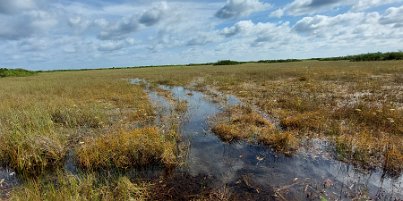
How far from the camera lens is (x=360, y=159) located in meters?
8.11

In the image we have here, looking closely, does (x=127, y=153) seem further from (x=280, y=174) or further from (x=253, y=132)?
(x=253, y=132)

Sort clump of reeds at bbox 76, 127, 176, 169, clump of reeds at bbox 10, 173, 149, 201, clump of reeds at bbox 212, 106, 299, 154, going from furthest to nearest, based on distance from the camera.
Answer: clump of reeds at bbox 212, 106, 299, 154
clump of reeds at bbox 76, 127, 176, 169
clump of reeds at bbox 10, 173, 149, 201

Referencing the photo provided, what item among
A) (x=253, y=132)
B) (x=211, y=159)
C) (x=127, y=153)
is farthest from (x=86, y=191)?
(x=253, y=132)

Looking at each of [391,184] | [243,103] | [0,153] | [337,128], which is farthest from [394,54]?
[0,153]

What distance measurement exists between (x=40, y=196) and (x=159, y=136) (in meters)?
3.71

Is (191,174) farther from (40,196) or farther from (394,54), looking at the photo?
(394,54)

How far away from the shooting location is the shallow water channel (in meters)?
6.46

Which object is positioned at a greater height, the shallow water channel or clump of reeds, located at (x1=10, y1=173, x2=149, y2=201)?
clump of reeds, located at (x1=10, y1=173, x2=149, y2=201)

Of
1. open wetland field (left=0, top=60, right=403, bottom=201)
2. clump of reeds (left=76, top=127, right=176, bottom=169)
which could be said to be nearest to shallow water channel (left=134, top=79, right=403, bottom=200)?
open wetland field (left=0, top=60, right=403, bottom=201)

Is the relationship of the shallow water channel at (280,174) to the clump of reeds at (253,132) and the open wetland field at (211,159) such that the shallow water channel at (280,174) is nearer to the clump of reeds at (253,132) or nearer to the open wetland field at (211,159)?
the open wetland field at (211,159)

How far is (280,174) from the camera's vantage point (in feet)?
24.5

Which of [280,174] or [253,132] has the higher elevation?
[253,132]

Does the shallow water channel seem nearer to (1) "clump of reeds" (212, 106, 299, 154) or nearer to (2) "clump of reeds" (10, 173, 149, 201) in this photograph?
(1) "clump of reeds" (212, 106, 299, 154)

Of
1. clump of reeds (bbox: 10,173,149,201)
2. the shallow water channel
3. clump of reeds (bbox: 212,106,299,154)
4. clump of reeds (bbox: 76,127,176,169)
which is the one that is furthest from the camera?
clump of reeds (bbox: 212,106,299,154)
